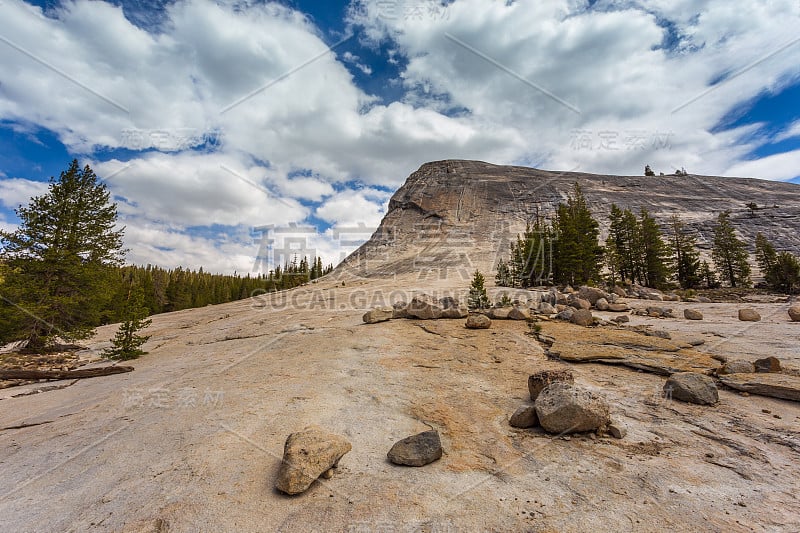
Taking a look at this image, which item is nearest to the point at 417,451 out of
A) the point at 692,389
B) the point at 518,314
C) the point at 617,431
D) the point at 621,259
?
the point at 617,431

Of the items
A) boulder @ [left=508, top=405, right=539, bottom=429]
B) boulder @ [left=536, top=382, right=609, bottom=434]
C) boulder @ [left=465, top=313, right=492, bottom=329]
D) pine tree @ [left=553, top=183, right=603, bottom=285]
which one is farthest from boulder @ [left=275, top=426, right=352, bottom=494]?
pine tree @ [left=553, top=183, right=603, bottom=285]

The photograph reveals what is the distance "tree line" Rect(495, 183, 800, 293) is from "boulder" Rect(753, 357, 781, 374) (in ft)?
82.0

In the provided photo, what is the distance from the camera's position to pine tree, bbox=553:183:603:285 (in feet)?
99.2

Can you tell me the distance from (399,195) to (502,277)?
5141 cm

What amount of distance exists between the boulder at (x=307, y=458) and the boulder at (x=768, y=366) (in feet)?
26.9

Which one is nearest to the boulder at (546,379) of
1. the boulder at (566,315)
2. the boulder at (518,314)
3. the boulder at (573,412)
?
the boulder at (573,412)

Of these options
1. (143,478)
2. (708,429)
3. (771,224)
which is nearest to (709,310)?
(708,429)

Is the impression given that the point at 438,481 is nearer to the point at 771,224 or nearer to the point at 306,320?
the point at 306,320

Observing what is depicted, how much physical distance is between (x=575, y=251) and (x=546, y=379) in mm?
27956

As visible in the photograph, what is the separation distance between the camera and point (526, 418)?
16.0 ft

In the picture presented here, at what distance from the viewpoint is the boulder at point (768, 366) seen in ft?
20.7

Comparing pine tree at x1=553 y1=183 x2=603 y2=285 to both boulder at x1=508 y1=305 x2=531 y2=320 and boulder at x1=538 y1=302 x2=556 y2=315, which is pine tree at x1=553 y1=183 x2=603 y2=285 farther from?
boulder at x1=508 y1=305 x2=531 y2=320

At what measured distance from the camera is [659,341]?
8.89m

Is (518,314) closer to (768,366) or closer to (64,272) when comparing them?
(768,366)
